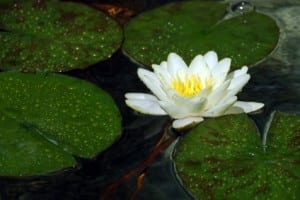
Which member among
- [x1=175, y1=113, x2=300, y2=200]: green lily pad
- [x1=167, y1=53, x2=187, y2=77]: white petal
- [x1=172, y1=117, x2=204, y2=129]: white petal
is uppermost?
[x1=167, y1=53, x2=187, y2=77]: white petal

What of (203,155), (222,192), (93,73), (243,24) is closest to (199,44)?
(243,24)

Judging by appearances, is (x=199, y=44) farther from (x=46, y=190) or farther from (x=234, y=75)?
(x=46, y=190)

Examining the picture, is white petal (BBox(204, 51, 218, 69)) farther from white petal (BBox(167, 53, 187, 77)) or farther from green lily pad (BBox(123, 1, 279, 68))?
green lily pad (BBox(123, 1, 279, 68))

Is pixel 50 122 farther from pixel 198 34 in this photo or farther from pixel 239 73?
pixel 198 34

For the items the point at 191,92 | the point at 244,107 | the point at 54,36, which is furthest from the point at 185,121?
the point at 54,36

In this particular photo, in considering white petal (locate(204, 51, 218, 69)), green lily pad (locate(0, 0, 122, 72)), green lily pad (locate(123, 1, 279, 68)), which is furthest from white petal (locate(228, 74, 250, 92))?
green lily pad (locate(0, 0, 122, 72))

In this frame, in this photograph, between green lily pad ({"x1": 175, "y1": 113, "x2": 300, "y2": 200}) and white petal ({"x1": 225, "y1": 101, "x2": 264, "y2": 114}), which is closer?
green lily pad ({"x1": 175, "y1": 113, "x2": 300, "y2": 200})
